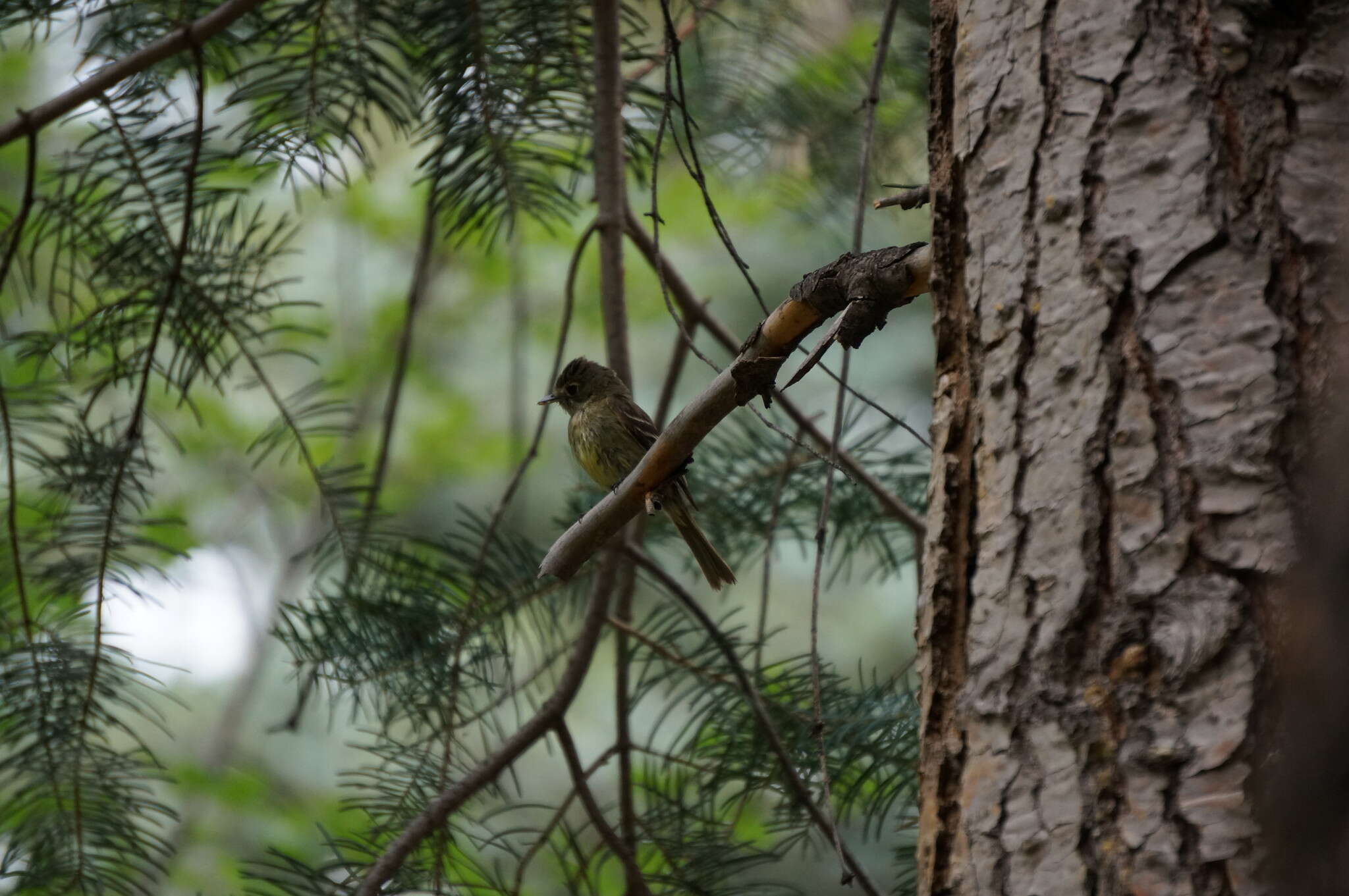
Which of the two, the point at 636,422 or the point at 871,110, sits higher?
the point at 636,422

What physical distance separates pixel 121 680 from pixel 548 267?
4448 mm

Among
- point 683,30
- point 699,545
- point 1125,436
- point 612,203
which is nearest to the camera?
point 1125,436

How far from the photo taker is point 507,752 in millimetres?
2180

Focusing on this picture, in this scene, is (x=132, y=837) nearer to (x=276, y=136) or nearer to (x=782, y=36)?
(x=276, y=136)

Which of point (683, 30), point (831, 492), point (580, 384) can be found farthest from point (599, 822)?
point (683, 30)

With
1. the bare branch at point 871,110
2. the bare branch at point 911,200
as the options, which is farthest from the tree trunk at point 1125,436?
the bare branch at point 871,110

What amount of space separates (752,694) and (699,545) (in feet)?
2.50

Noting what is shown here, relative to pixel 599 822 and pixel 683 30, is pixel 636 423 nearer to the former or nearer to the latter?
pixel 683 30

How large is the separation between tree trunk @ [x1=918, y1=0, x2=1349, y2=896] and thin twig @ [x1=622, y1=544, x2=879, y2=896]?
Result: 2.72 ft

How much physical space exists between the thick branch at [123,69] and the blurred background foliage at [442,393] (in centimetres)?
14

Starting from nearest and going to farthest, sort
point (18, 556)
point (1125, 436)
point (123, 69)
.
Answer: point (1125, 436), point (123, 69), point (18, 556)

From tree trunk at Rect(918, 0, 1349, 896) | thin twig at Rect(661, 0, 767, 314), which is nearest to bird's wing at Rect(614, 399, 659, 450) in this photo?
thin twig at Rect(661, 0, 767, 314)

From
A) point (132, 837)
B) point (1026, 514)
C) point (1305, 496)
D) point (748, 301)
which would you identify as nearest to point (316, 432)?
point (132, 837)

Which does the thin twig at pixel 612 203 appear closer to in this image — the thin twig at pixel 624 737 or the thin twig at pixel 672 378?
the thin twig at pixel 672 378
